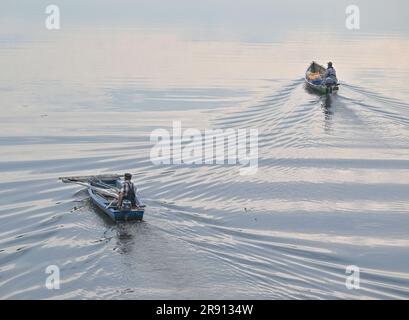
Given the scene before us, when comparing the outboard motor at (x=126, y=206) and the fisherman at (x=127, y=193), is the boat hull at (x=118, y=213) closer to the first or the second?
the outboard motor at (x=126, y=206)

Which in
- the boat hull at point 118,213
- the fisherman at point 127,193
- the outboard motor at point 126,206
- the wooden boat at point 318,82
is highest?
the wooden boat at point 318,82

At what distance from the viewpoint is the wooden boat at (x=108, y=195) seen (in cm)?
2786

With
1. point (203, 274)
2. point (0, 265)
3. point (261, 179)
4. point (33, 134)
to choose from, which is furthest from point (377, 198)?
point (33, 134)

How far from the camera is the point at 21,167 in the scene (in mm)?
36094

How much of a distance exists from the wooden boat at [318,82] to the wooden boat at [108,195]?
25.2 m

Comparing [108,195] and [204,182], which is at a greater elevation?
[204,182]

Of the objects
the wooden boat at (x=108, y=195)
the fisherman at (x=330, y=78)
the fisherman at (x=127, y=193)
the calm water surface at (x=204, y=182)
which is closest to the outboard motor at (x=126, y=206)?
the wooden boat at (x=108, y=195)

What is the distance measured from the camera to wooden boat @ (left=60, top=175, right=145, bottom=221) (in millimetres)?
27859

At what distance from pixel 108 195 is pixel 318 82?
1167 inches

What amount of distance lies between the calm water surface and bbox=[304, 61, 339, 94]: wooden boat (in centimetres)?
99

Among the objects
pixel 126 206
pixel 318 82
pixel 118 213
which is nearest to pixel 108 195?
pixel 118 213

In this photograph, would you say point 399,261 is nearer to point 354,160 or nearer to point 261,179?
point 261,179

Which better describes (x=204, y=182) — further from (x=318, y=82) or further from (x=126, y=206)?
(x=318, y=82)

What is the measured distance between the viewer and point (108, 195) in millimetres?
31000
